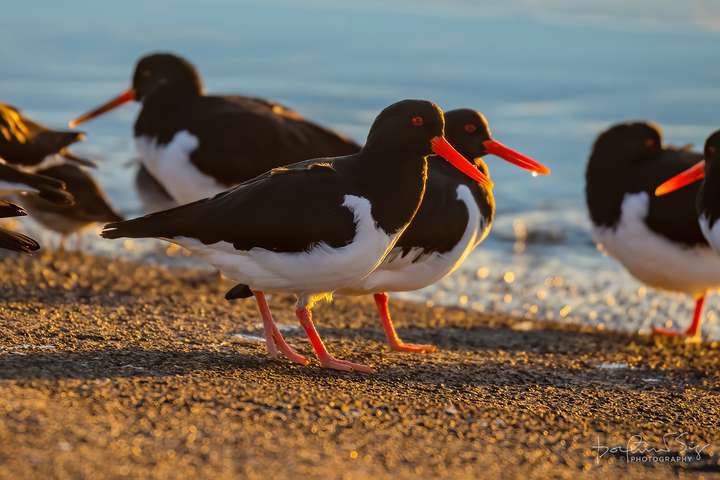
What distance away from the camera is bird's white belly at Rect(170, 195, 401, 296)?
199 inches

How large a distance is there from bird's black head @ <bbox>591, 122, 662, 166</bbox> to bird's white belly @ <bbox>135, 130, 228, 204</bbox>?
2.89m

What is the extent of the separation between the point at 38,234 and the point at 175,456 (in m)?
7.21

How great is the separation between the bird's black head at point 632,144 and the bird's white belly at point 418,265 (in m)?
2.41

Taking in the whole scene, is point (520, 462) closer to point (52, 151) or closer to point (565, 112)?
point (52, 151)

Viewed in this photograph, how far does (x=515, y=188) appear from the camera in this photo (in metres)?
14.2

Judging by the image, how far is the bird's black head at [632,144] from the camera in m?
8.32

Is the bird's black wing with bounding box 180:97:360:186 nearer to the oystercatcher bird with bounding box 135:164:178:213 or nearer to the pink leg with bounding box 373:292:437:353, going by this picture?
the oystercatcher bird with bounding box 135:164:178:213

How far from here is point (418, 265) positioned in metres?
6.08

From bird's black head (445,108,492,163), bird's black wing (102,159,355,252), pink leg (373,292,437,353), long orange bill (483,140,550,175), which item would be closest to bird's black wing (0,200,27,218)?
bird's black wing (102,159,355,252)

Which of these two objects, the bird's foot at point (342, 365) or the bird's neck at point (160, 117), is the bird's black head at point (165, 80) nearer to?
the bird's neck at point (160, 117)

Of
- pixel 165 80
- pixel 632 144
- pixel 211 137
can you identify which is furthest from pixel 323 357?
pixel 165 80

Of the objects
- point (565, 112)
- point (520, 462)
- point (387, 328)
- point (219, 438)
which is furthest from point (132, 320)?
point (565, 112)

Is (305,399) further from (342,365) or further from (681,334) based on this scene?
(681,334)

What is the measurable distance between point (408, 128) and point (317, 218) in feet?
Result: 2.20
